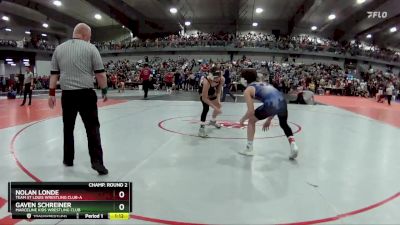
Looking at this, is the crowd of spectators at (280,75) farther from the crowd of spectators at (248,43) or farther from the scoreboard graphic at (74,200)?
the scoreboard graphic at (74,200)

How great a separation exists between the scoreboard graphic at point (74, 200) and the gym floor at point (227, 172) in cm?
28

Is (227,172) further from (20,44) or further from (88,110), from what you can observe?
(20,44)

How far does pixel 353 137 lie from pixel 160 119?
14.5ft

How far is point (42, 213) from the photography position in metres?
2.20

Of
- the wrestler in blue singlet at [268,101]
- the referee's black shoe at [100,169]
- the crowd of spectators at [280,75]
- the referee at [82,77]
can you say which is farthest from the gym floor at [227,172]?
the crowd of spectators at [280,75]

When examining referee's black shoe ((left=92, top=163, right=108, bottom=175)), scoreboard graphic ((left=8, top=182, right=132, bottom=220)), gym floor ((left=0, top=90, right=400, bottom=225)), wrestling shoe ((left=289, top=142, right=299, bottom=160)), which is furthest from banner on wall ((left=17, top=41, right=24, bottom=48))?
scoreboard graphic ((left=8, top=182, right=132, bottom=220))

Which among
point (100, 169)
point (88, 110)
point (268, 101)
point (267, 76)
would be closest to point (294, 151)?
point (268, 101)

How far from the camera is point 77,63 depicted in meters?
3.65

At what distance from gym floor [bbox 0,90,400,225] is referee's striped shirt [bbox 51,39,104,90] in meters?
1.03

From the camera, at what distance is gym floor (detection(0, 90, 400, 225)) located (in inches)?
107

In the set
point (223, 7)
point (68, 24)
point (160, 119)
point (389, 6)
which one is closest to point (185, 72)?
point (223, 7)

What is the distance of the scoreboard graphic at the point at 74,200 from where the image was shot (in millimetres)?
2182

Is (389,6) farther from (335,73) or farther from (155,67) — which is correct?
(155,67)

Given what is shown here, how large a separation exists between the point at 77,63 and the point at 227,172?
212cm
